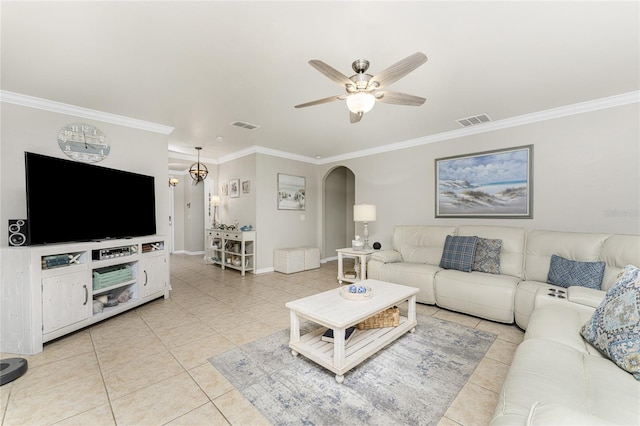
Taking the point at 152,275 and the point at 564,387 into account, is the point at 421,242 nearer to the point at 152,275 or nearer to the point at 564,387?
the point at 564,387

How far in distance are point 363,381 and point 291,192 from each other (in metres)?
4.43

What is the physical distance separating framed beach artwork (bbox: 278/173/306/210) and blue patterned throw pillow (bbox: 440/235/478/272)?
332 cm

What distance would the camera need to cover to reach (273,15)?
177 centimetres

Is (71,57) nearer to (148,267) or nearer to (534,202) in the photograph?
(148,267)

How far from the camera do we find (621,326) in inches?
54.9

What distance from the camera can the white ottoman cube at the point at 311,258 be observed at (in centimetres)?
556

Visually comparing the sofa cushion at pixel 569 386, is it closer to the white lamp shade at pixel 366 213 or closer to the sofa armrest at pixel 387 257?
the sofa armrest at pixel 387 257

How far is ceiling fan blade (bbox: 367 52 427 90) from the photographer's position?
1.70 meters

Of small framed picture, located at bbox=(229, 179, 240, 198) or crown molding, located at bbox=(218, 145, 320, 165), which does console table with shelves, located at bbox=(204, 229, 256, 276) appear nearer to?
small framed picture, located at bbox=(229, 179, 240, 198)

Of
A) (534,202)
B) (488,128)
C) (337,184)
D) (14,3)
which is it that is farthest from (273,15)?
(337,184)

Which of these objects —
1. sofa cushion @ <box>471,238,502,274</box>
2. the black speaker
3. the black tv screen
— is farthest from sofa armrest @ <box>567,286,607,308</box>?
the black speaker

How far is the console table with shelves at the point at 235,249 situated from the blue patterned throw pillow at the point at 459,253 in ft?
11.3

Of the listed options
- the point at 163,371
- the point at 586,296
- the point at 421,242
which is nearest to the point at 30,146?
the point at 163,371

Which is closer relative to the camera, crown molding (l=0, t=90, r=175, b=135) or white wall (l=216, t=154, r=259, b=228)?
crown molding (l=0, t=90, r=175, b=135)
